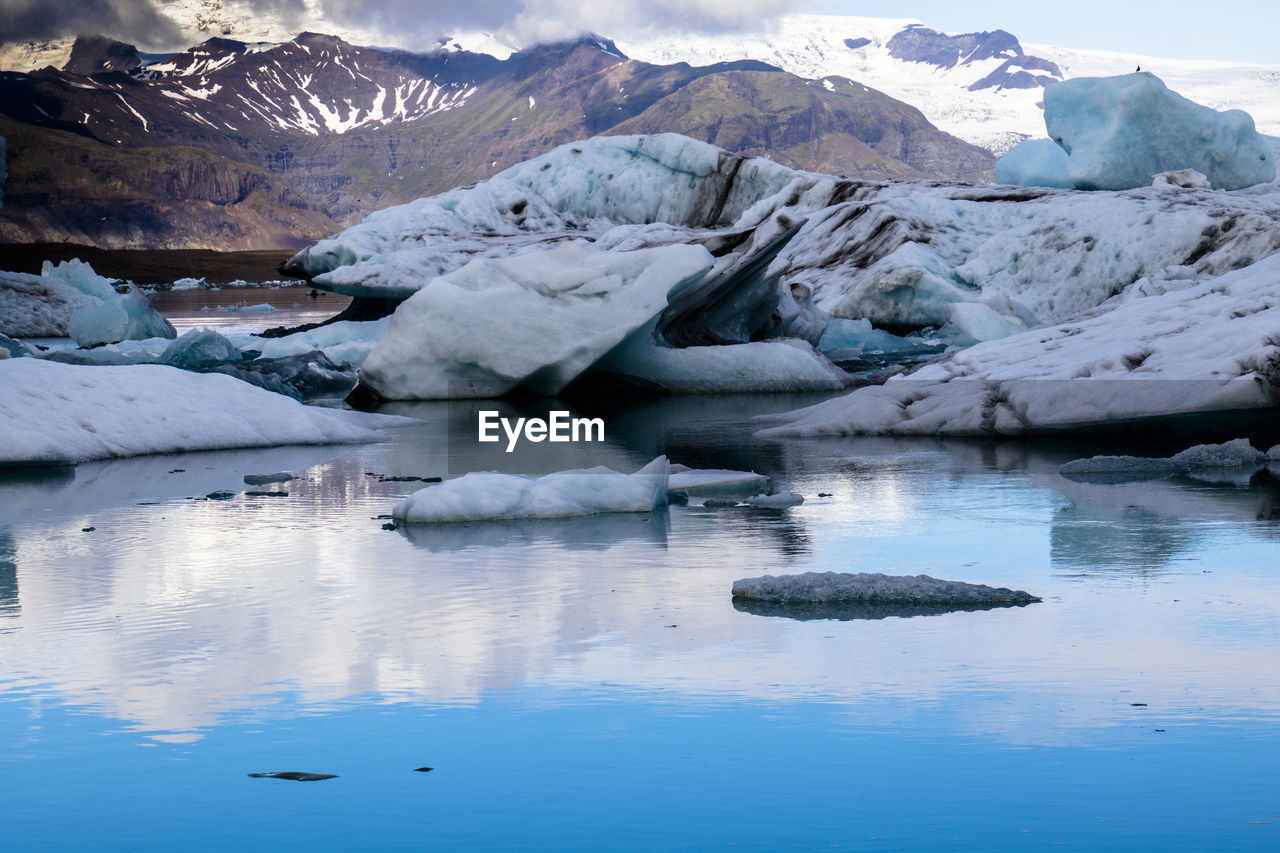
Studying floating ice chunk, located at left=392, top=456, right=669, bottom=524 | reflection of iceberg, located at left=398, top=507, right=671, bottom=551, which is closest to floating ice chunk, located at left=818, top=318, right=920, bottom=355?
floating ice chunk, located at left=392, top=456, right=669, bottom=524

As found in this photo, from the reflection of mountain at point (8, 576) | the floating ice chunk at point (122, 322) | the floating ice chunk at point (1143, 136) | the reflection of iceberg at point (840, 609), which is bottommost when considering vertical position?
the reflection of iceberg at point (840, 609)

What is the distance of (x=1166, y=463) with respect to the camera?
8.00m

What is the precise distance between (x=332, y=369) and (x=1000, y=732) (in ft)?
46.5

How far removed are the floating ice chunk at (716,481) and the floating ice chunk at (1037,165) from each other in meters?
20.8

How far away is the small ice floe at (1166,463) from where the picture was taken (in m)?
7.78

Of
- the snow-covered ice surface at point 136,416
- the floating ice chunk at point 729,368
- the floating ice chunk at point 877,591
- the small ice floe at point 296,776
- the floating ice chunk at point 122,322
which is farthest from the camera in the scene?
the floating ice chunk at point 122,322

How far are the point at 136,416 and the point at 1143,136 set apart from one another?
782 inches

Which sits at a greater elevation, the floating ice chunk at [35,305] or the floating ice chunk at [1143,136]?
the floating ice chunk at [1143,136]

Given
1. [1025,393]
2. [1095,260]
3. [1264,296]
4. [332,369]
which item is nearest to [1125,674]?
[1025,393]

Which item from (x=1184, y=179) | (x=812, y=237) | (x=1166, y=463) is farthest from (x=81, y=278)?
(x=1166, y=463)

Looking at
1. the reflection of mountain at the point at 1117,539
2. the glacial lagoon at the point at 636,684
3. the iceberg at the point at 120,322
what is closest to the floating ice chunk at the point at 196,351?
the iceberg at the point at 120,322

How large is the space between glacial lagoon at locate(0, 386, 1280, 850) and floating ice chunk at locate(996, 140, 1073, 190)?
22241 millimetres

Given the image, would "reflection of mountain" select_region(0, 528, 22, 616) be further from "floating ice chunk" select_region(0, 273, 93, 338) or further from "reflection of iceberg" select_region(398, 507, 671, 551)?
"floating ice chunk" select_region(0, 273, 93, 338)

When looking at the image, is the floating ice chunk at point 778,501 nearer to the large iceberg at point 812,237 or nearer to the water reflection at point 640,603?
the water reflection at point 640,603
